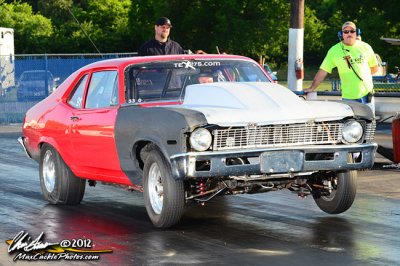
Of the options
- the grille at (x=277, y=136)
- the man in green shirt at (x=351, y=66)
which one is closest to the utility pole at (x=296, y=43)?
the man in green shirt at (x=351, y=66)

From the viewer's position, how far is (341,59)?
1366cm

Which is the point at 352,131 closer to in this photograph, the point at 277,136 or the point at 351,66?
the point at 277,136

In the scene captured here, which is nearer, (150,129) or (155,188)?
(150,129)

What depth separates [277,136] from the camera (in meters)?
9.05

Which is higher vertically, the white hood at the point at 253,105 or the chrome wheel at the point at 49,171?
the white hood at the point at 253,105

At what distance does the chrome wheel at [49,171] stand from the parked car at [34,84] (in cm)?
1901

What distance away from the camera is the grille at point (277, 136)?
8.88 meters

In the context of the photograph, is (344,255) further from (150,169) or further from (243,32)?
(243,32)

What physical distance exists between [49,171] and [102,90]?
4.55 ft

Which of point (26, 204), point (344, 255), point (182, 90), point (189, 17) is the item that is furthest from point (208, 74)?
point (189, 17)

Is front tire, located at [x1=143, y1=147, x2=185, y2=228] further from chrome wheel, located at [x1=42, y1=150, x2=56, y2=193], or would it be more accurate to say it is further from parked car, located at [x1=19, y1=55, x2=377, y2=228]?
chrome wheel, located at [x1=42, y1=150, x2=56, y2=193]

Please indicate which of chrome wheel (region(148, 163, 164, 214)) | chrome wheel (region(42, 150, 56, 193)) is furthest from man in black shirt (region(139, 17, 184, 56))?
chrome wheel (region(148, 163, 164, 214))

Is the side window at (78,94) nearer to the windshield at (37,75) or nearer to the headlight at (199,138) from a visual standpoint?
the headlight at (199,138)

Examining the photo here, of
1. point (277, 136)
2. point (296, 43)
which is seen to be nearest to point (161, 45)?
point (277, 136)
